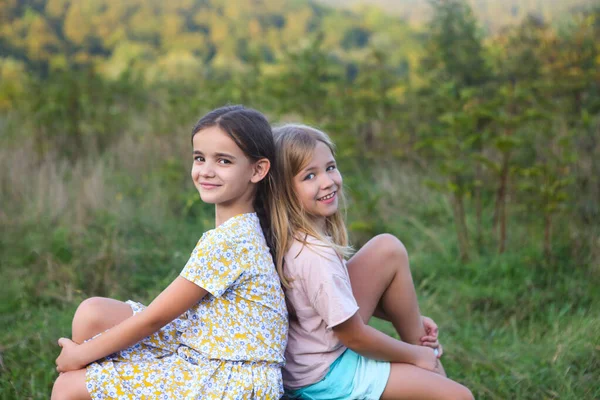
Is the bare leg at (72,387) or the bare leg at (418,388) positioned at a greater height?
the bare leg at (72,387)

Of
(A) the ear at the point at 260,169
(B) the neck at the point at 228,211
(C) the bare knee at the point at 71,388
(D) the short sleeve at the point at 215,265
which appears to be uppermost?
(A) the ear at the point at 260,169

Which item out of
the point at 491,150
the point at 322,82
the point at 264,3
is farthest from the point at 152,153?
the point at 264,3

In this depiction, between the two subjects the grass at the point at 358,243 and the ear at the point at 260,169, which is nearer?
the ear at the point at 260,169

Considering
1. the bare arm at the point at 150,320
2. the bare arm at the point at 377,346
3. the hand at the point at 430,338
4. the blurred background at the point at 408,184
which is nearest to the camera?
the bare arm at the point at 150,320

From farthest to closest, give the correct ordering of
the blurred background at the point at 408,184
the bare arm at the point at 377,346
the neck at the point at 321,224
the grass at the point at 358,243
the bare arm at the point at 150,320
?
the blurred background at the point at 408,184 < the grass at the point at 358,243 < the neck at the point at 321,224 < the bare arm at the point at 377,346 < the bare arm at the point at 150,320

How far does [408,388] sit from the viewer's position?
2180mm

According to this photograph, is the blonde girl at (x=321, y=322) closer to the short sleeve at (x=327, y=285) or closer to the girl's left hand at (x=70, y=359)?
the short sleeve at (x=327, y=285)

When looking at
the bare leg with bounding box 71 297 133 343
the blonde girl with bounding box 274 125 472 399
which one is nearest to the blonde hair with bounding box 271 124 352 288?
the blonde girl with bounding box 274 125 472 399

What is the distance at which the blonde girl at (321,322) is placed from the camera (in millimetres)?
2111

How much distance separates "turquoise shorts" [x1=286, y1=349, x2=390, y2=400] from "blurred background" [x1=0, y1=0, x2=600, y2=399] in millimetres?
744

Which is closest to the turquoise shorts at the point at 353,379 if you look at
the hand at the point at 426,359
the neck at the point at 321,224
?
the hand at the point at 426,359

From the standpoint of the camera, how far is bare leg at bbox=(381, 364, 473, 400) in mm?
2162

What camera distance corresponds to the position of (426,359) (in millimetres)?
2283

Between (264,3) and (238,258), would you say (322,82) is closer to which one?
(238,258)
